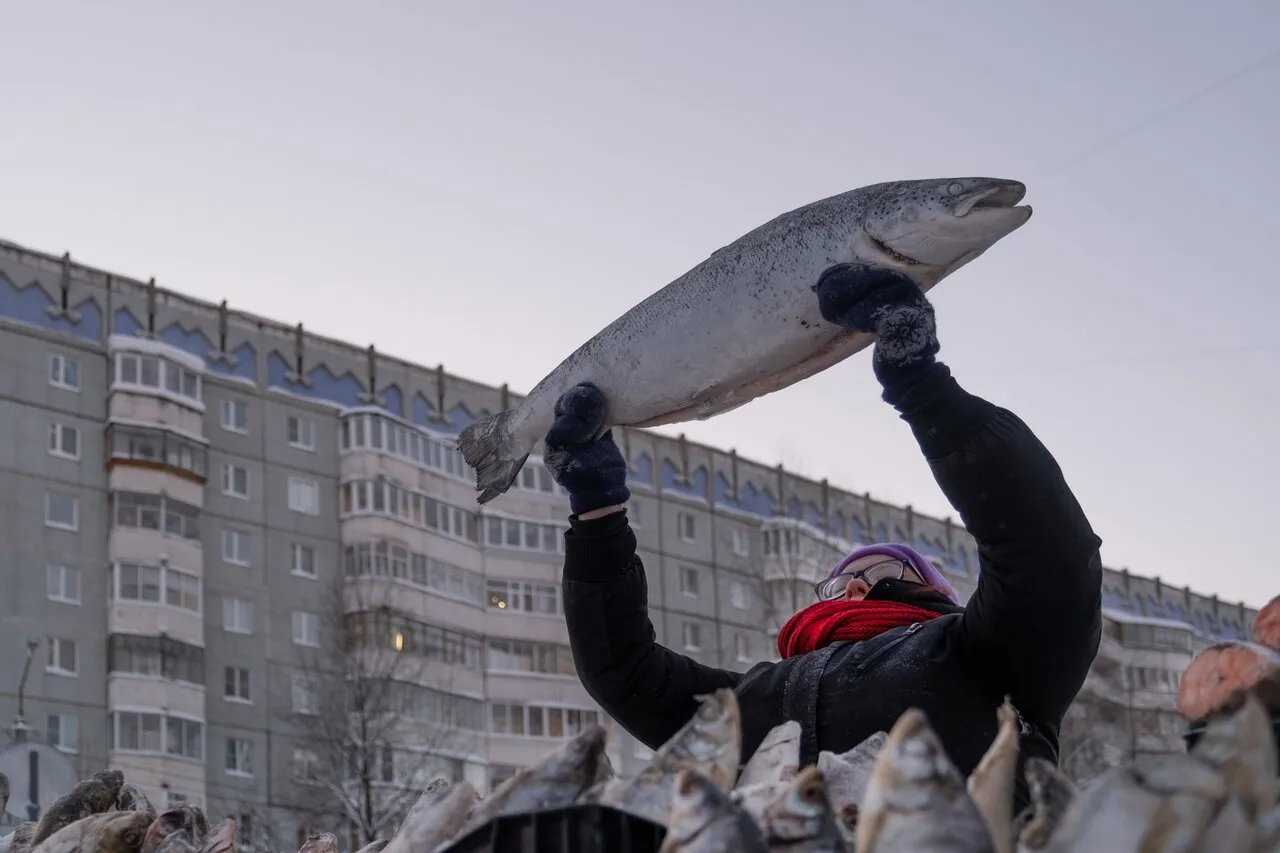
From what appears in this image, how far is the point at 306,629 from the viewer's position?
5522 cm

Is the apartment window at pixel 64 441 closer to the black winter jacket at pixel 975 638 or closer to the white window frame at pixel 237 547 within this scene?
the white window frame at pixel 237 547

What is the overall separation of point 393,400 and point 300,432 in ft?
14.6

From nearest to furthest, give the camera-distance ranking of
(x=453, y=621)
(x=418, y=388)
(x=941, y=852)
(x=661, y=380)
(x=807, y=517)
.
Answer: (x=941, y=852), (x=661, y=380), (x=453, y=621), (x=418, y=388), (x=807, y=517)

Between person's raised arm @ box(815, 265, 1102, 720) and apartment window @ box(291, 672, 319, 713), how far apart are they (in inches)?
1904

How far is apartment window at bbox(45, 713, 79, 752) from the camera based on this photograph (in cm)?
4816

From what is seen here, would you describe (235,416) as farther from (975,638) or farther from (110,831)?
(975,638)

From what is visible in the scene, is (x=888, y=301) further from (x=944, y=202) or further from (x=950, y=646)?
(x=950, y=646)

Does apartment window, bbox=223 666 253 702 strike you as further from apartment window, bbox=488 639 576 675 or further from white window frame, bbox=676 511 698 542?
white window frame, bbox=676 511 698 542

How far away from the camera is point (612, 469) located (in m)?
5.23

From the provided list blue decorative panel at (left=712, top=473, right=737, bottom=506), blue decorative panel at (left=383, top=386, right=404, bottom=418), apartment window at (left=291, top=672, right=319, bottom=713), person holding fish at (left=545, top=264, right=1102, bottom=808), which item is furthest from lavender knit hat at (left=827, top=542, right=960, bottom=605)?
blue decorative panel at (left=712, top=473, right=737, bottom=506)

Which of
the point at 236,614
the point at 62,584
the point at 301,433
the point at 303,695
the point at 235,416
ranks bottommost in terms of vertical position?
the point at 303,695

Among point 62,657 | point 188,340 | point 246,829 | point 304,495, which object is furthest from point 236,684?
point 188,340

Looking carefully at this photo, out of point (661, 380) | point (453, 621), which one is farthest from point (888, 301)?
point (453, 621)

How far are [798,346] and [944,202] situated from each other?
0.48m
